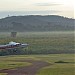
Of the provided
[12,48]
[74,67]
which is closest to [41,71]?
[74,67]

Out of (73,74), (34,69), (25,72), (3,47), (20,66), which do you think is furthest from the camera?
(3,47)

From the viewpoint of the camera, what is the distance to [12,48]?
91.6 m

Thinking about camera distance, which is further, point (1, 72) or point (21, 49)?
point (21, 49)

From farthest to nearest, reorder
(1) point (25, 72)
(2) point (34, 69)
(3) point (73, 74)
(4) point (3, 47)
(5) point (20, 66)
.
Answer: (4) point (3, 47) → (5) point (20, 66) → (2) point (34, 69) → (1) point (25, 72) → (3) point (73, 74)

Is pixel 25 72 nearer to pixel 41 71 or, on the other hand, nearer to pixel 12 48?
pixel 41 71

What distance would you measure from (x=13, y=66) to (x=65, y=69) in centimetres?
960

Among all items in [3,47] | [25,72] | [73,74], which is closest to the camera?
[73,74]

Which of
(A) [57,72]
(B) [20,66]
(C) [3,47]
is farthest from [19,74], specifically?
(C) [3,47]

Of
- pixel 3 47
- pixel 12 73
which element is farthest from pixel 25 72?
pixel 3 47

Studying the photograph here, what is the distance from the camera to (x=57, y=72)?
47.6 meters

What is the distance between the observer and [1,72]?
160 ft

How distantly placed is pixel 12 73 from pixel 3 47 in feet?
142

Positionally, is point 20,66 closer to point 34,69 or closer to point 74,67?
point 34,69

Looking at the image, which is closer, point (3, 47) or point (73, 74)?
point (73, 74)
